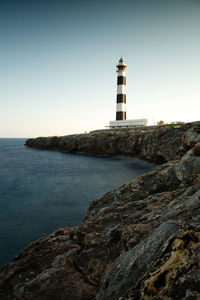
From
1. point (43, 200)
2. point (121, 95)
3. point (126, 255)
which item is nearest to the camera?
point (126, 255)

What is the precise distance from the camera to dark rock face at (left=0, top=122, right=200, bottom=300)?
2.56 meters

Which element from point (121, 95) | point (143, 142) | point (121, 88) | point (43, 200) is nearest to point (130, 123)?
point (121, 95)

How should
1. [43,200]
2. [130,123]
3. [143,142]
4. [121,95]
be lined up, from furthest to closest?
[130,123], [121,95], [143,142], [43,200]

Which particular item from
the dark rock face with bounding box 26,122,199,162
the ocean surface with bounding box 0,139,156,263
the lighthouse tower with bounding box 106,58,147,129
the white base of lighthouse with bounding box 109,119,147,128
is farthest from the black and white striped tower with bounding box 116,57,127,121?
the ocean surface with bounding box 0,139,156,263

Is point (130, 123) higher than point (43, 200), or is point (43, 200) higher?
point (130, 123)

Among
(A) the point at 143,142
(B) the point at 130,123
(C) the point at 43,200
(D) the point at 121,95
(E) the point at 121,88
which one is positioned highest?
(E) the point at 121,88

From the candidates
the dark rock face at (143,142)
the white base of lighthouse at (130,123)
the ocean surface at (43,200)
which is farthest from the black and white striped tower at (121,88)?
the ocean surface at (43,200)

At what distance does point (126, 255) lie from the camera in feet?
11.6

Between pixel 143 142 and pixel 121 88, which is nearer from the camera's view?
pixel 143 142

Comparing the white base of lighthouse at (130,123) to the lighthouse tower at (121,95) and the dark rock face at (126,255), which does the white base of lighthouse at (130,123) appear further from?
the dark rock face at (126,255)

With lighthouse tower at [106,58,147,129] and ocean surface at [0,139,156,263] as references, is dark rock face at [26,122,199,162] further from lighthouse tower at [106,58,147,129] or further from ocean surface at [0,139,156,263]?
lighthouse tower at [106,58,147,129]

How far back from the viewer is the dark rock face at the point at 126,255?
256 cm

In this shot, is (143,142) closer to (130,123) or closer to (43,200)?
(130,123)

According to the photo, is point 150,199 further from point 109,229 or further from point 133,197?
point 109,229
